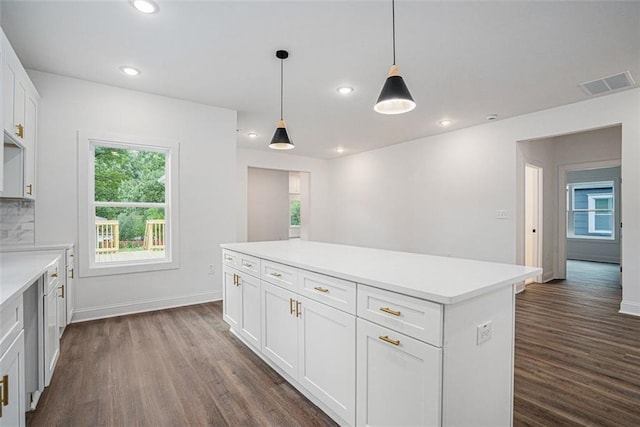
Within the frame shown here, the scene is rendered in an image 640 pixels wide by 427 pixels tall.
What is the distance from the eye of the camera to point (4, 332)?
4.40 feet

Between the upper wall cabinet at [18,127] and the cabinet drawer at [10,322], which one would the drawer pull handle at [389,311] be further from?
the upper wall cabinet at [18,127]

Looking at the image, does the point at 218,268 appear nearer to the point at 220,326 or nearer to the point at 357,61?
the point at 220,326

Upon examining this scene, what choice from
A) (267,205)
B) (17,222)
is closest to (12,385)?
(17,222)

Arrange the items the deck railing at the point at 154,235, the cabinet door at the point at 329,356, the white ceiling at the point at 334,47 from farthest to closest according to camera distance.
A: the deck railing at the point at 154,235 → the white ceiling at the point at 334,47 → the cabinet door at the point at 329,356

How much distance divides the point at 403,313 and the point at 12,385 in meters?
1.73

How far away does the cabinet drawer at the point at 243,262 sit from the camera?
2.60 meters

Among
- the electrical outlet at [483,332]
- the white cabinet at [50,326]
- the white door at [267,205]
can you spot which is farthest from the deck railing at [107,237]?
the white door at [267,205]

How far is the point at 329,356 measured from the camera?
1.80 meters

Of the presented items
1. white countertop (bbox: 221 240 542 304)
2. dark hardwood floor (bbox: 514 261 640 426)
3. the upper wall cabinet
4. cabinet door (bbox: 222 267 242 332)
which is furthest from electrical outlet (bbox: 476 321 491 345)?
the upper wall cabinet

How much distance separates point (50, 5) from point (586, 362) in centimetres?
483

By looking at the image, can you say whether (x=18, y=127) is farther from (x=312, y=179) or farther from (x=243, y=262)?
(x=312, y=179)

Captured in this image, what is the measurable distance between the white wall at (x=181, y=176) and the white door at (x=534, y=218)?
502 centimetres

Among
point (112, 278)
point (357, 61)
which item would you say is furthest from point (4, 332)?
point (357, 61)

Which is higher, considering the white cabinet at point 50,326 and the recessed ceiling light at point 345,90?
the recessed ceiling light at point 345,90
